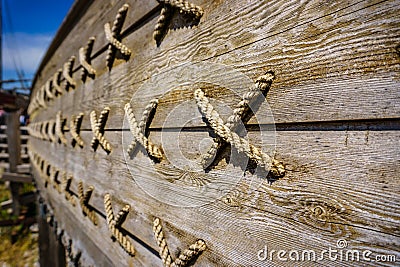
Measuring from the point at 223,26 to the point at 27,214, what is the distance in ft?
28.4

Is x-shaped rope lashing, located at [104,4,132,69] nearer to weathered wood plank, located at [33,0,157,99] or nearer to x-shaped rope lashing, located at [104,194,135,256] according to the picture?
weathered wood plank, located at [33,0,157,99]

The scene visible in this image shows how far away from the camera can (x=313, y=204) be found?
76cm

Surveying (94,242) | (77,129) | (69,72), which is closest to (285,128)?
(94,242)

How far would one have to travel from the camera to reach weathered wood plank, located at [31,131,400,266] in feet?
2.12

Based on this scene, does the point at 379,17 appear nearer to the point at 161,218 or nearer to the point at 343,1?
the point at 343,1

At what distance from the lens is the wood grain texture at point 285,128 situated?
0.65 metres

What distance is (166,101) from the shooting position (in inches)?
50.0

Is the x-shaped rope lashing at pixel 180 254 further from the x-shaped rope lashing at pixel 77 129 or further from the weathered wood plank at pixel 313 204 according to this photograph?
the x-shaped rope lashing at pixel 77 129

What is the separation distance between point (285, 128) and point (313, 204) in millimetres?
214

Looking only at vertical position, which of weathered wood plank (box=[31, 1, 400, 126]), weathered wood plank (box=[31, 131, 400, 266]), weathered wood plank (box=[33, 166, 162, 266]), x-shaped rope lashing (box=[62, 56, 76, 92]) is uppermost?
x-shaped rope lashing (box=[62, 56, 76, 92])

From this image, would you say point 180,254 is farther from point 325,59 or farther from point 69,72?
point 69,72

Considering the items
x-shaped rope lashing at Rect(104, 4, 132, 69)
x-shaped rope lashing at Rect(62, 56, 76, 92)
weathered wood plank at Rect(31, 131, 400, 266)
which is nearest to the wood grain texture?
weathered wood plank at Rect(31, 131, 400, 266)

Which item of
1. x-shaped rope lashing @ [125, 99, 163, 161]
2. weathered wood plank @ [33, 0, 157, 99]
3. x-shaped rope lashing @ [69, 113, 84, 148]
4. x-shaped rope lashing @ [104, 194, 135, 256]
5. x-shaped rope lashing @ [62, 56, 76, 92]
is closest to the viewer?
x-shaped rope lashing @ [125, 99, 163, 161]

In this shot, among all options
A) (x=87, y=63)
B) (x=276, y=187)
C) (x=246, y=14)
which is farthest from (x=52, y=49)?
(x=276, y=187)
